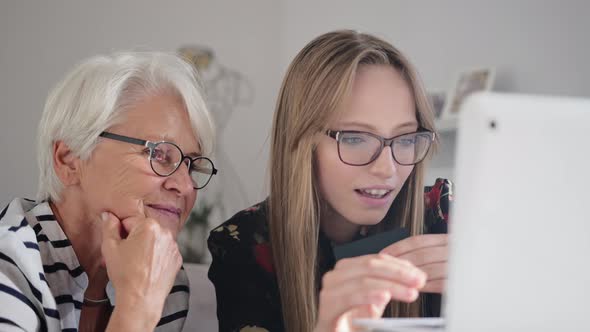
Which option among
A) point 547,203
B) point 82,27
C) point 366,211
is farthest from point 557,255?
point 82,27

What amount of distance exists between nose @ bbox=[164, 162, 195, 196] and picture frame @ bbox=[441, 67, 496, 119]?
1.55 meters

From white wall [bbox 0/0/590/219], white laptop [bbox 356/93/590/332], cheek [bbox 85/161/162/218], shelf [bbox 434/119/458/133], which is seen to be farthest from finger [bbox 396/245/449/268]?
shelf [bbox 434/119/458/133]

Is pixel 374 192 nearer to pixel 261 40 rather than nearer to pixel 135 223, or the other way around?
pixel 135 223

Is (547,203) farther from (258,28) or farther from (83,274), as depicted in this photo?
(258,28)

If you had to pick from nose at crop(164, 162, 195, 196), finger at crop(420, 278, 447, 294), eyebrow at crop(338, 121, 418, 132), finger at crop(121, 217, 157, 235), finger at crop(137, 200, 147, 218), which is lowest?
finger at crop(420, 278, 447, 294)

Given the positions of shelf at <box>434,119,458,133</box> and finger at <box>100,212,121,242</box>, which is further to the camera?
shelf at <box>434,119,458,133</box>

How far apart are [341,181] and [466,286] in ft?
2.37

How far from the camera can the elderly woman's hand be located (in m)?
1.13

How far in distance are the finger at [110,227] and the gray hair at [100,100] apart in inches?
5.5

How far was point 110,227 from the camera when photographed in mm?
1276

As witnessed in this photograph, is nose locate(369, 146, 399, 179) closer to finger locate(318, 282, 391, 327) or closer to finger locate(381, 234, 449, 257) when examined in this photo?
finger locate(381, 234, 449, 257)

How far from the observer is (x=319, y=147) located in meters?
1.35

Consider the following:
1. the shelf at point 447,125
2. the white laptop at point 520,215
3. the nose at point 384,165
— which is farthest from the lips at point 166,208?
the shelf at point 447,125

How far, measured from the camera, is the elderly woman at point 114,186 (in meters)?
1.23
